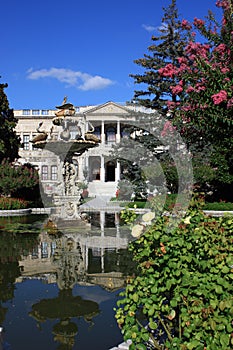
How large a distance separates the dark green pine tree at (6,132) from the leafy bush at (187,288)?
20.1 meters

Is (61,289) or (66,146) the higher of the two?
(66,146)

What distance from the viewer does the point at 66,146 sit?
506 inches

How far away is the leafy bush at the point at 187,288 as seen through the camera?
8.93 ft

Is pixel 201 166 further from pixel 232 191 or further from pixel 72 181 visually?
pixel 72 181

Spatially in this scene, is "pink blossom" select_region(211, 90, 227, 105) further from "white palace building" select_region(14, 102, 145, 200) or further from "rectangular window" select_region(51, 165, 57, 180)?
"rectangular window" select_region(51, 165, 57, 180)

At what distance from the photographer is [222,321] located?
2.66 metres

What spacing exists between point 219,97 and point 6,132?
719 inches

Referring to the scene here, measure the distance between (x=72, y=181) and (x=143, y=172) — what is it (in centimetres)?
939

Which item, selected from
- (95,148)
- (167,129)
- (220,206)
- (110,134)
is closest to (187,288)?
(220,206)

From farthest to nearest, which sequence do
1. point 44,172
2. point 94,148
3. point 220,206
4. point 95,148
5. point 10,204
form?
point 44,172
point 94,148
point 95,148
point 10,204
point 220,206

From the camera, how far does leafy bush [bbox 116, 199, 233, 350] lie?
2721 mm

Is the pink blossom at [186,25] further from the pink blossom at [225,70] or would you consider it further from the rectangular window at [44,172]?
→ the rectangular window at [44,172]

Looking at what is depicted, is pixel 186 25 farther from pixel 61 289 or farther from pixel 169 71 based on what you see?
pixel 61 289

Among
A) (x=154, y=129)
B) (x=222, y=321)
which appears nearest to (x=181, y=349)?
(x=222, y=321)
